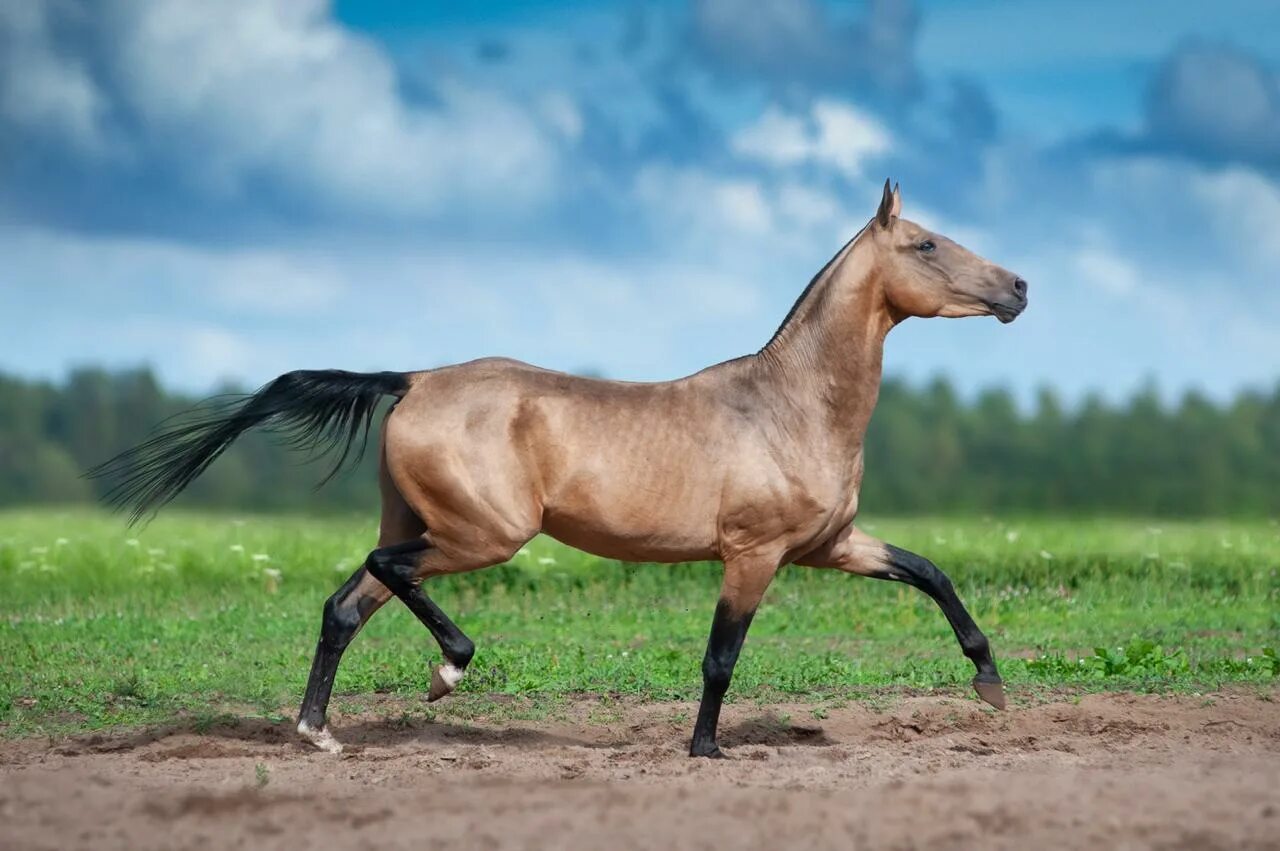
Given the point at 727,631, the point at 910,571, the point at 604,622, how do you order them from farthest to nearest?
the point at 604,622, the point at 910,571, the point at 727,631

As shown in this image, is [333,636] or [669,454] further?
[333,636]

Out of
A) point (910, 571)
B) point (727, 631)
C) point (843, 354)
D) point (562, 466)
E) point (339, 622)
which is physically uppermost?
point (843, 354)

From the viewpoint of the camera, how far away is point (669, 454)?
713cm

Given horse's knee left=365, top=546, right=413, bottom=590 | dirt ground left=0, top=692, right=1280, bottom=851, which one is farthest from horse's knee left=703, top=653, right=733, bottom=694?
horse's knee left=365, top=546, right=413, bottom=590

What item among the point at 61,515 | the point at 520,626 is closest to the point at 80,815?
the point at 520,626

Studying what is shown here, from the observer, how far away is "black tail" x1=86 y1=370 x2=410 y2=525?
756 cm

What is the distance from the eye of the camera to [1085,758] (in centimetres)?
700

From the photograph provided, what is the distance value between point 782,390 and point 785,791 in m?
2.20

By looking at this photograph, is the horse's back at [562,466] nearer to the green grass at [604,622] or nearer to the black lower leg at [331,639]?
the black lower leg at [331,639]

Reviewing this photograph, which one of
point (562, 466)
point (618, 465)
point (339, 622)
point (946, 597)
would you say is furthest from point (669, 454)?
point (339, 622)

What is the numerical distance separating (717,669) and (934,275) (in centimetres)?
213

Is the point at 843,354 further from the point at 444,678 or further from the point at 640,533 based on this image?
the point at 444,678

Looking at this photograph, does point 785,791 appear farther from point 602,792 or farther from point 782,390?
point 782,390

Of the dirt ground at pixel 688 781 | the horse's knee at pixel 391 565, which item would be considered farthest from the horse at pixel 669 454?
the dirt ground at pixel 688 781
